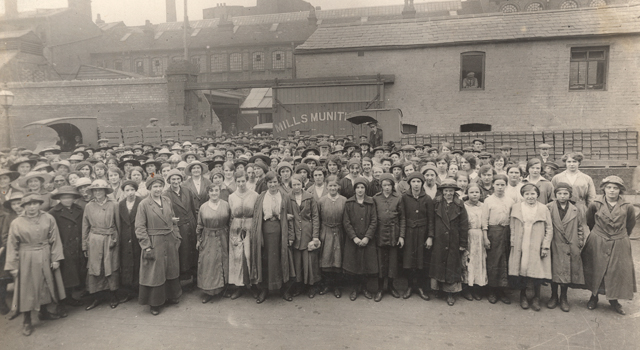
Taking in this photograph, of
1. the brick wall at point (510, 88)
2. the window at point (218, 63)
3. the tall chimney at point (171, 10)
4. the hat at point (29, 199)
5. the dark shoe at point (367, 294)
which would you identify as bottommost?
the dark shoe at point (367, 294)

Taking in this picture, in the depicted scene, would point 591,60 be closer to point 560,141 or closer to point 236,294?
point 560,141

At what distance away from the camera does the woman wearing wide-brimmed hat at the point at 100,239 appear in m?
6.03

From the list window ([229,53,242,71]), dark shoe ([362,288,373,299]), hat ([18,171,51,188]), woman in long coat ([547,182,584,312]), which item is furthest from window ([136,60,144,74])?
woman in long coat ([547,182,584,312])

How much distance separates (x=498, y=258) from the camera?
6.13m

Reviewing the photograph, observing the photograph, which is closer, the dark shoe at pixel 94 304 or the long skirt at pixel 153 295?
the long skirt at pixel 153 295

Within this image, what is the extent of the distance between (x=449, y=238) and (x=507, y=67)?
14.3 meters

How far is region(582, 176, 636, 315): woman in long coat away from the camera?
571 centimetres

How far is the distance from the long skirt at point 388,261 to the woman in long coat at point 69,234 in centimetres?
453

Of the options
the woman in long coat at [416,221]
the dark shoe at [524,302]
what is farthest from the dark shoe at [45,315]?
the dark shoe at [524,302]

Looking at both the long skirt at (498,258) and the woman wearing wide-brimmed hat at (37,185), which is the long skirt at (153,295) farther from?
the long skirt at (498,258)

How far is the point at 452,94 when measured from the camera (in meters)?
18.4

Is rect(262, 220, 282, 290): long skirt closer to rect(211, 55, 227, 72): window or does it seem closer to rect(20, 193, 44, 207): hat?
rect(20, 193, 44, 207): hat

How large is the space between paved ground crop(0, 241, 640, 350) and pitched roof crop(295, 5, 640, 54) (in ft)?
47.1

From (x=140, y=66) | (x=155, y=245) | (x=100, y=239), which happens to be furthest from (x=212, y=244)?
(x=140, y=66)
